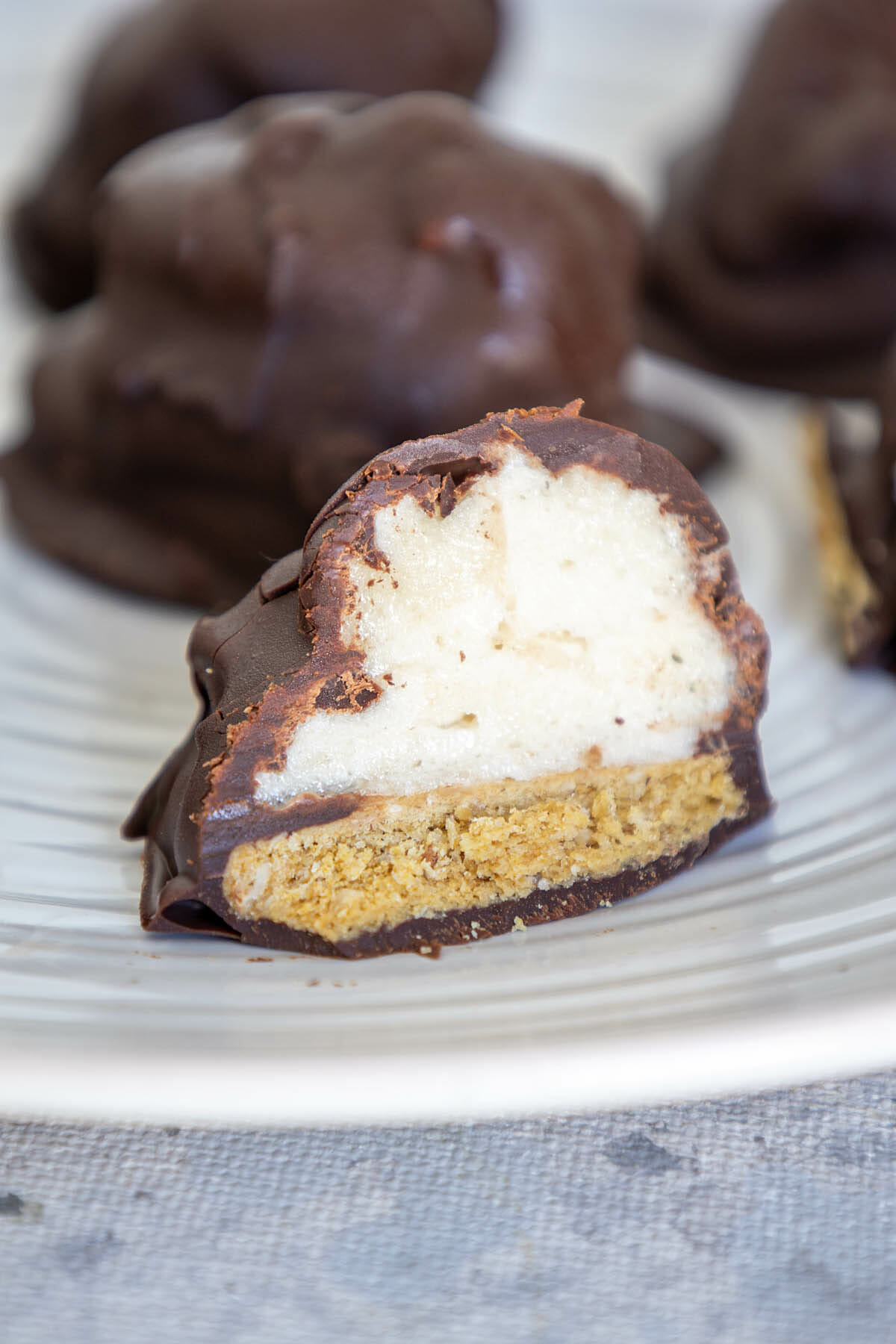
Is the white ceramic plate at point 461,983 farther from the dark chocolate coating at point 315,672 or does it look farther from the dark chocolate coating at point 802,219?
the dark chocolate coating at point 802,219

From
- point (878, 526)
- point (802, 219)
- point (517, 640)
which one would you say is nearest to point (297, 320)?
point (517, 640)

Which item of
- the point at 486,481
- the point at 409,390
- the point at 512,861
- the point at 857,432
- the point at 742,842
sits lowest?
the point at 857,432

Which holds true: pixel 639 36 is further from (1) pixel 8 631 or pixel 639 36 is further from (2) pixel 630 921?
(2) pixel 630 921

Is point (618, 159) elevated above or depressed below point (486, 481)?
below

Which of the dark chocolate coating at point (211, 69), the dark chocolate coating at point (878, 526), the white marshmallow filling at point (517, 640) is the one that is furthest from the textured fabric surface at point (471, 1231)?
the dark chocolate coating at point (211, 69)

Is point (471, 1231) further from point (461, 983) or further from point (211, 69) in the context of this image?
point (211, 69)

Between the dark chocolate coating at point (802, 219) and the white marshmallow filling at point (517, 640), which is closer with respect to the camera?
the white marshmallow filling at point (517, 640)

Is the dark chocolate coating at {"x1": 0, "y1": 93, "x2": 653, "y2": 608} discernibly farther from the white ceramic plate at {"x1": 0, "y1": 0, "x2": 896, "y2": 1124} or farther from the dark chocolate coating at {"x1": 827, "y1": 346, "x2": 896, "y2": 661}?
the dark chocolate coating at {"x1": 827, "y1": 346, "x2": 896, "y2": 661}

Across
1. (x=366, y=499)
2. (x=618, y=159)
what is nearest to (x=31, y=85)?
(x=618, y=159)
